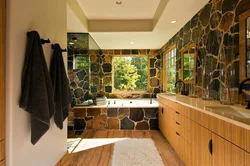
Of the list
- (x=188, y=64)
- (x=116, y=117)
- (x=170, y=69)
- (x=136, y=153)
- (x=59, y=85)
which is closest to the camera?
(x=59, y=85)

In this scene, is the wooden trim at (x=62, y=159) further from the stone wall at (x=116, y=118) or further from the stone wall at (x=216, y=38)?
the stone wall at (x=216, y=38)

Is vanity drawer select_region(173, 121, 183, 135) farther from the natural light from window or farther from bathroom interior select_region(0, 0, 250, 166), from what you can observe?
the natural light from window

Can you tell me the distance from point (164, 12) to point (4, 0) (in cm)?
215

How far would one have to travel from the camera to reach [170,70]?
4.64 meters

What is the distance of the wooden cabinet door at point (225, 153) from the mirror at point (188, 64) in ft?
5.71

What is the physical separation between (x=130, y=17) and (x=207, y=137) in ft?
9.13

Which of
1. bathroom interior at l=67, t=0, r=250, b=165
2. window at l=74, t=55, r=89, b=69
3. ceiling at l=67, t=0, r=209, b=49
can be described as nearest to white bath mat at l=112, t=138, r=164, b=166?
bathroom interior at l=67, t=0, r=250, b=165

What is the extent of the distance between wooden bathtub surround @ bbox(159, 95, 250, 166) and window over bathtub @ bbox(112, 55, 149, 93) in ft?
9.95

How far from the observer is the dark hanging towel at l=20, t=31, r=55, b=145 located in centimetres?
143

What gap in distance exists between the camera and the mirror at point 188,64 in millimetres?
3010

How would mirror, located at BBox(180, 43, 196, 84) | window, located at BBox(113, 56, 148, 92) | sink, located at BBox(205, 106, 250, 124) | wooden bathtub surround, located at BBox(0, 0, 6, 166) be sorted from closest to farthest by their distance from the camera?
1. wooden bathtub surround, located at BBox(0, 0, 6, 166)
2. sink, located at BBox(205, 106, 250, 124)
3. mirror, located at BBox(180, 43, 196, 84)
4. window, located at BBox(113, 56, 148, 92)

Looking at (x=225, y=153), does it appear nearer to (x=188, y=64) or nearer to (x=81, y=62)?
(x=188, y=64)

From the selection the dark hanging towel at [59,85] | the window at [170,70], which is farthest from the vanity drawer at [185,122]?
the window at [170,70]

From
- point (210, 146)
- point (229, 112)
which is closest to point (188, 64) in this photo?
point (229, 112)
